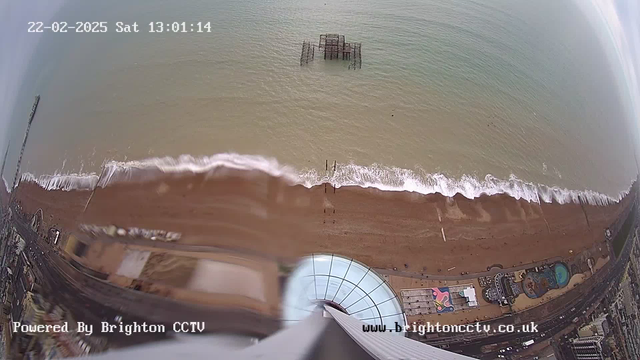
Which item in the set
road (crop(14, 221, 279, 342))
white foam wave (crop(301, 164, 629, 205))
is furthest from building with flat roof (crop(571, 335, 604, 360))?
road (crop(14, 221, 279, 342))

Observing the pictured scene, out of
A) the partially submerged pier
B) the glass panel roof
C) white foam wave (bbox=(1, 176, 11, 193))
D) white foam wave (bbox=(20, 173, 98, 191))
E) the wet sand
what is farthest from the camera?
the partially submerged pier

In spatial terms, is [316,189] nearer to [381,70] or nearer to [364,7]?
[381,70]

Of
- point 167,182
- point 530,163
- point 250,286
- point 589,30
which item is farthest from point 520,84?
point 167,182

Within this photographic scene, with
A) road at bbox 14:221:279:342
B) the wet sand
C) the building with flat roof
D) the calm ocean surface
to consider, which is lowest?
the building with flat roof

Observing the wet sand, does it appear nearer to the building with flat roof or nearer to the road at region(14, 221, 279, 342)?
the road at region(14, 221, 279, 342)

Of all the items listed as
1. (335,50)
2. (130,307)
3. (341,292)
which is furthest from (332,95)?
(130,307)

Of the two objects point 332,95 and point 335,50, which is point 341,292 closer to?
point 332,95
